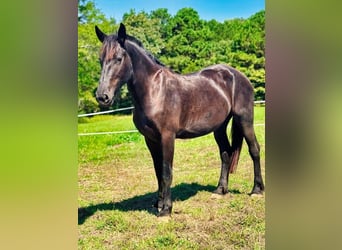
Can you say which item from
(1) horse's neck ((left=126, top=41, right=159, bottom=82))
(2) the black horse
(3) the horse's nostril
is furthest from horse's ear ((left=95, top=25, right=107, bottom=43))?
(3) the horse's nostril

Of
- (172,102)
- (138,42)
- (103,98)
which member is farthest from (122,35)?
(172,102)

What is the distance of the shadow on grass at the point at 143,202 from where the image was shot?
269 cm

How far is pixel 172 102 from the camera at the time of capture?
109 inches

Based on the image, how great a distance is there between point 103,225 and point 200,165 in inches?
30.3

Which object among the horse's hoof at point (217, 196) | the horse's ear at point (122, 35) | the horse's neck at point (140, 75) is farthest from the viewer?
the horse's hoof at point (217, 196)

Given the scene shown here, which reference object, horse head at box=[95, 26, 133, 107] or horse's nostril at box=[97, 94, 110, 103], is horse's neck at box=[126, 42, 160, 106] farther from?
horse's nostril at box=[97, 94, 110, 103]

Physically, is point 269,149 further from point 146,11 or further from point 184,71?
point 146,11

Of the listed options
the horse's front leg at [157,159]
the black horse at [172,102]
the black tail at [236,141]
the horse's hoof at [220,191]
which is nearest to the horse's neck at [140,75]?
the black horse at [172,102]

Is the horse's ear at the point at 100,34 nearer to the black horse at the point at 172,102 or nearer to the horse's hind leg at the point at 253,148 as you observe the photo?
the black horse at the point at 172,102

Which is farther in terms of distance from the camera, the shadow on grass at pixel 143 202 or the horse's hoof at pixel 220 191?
the horse's hoof at pixel 220 191
